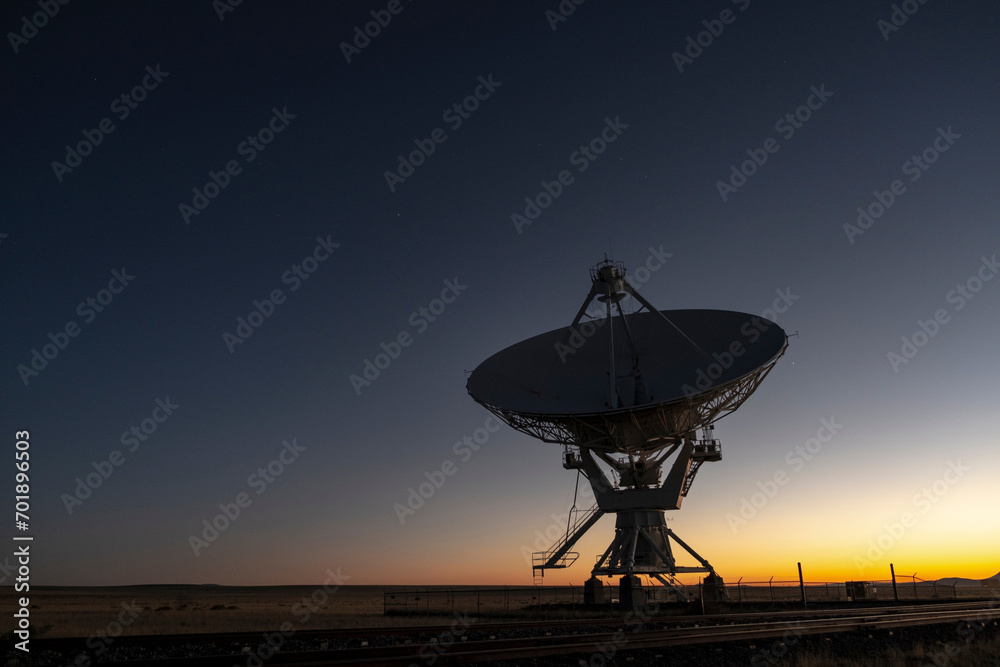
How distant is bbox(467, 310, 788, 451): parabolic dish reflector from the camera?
2838 cm

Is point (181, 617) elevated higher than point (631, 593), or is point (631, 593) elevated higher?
point (631, 593)

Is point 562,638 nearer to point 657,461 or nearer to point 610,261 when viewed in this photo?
point 657,461

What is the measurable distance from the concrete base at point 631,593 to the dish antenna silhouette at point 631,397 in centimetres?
4

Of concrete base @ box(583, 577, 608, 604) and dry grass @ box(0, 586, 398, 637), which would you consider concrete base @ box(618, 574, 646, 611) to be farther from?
dry grass @ box(0, 586, 398, 637)

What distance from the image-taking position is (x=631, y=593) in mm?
29344

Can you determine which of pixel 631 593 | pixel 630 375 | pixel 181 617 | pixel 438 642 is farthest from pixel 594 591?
pixel 438 642

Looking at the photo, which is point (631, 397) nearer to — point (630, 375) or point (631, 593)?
point (630, 375)

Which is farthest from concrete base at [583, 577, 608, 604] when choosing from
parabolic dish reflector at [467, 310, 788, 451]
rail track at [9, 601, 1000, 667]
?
rail track at [9, 601, 1000, 667]

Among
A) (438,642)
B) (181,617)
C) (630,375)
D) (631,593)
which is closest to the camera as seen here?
(438,642)

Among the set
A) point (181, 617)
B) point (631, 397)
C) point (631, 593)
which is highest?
point (631, 397)

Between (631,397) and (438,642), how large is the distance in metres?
19.7

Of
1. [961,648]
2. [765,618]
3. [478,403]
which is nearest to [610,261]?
[478,403]

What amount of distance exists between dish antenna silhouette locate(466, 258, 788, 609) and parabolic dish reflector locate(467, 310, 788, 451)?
0.17 feet

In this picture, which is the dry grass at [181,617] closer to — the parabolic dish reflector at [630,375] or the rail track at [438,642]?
the rail track at [438,642]
